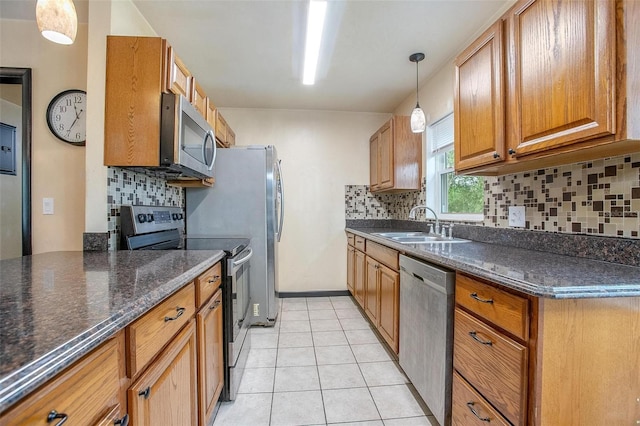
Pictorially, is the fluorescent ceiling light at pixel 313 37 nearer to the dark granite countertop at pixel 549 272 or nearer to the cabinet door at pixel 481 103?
the cabinet door at pixel 481 103

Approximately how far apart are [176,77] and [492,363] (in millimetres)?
2158

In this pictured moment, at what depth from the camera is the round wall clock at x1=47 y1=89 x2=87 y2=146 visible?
178 cm

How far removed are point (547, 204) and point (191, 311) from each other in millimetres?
1896

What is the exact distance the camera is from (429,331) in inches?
58.3

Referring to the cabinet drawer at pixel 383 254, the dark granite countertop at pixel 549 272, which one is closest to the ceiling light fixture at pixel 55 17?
the dark granite countertop at pixel 549 272

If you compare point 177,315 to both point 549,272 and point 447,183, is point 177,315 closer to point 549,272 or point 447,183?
point 549,272

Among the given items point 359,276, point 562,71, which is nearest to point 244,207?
point 359,276

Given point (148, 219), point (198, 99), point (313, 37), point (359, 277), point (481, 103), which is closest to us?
point (481, 103)

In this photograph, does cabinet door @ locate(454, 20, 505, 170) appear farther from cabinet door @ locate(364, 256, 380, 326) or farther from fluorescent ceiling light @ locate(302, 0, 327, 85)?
cabinet door @ locate(364, 256, 380, 326)

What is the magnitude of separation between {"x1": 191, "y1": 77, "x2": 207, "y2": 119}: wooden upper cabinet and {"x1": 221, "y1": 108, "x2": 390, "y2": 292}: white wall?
1.29 metres

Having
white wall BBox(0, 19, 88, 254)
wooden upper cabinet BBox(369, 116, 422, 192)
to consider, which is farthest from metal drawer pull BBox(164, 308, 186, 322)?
wooden upper cabinet BBox(369, 116, 422, 192)

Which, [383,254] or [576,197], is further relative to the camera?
[383,254]

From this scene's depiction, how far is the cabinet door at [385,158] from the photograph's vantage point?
3.03 meters

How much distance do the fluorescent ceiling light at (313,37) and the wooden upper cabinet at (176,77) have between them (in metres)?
0.89
